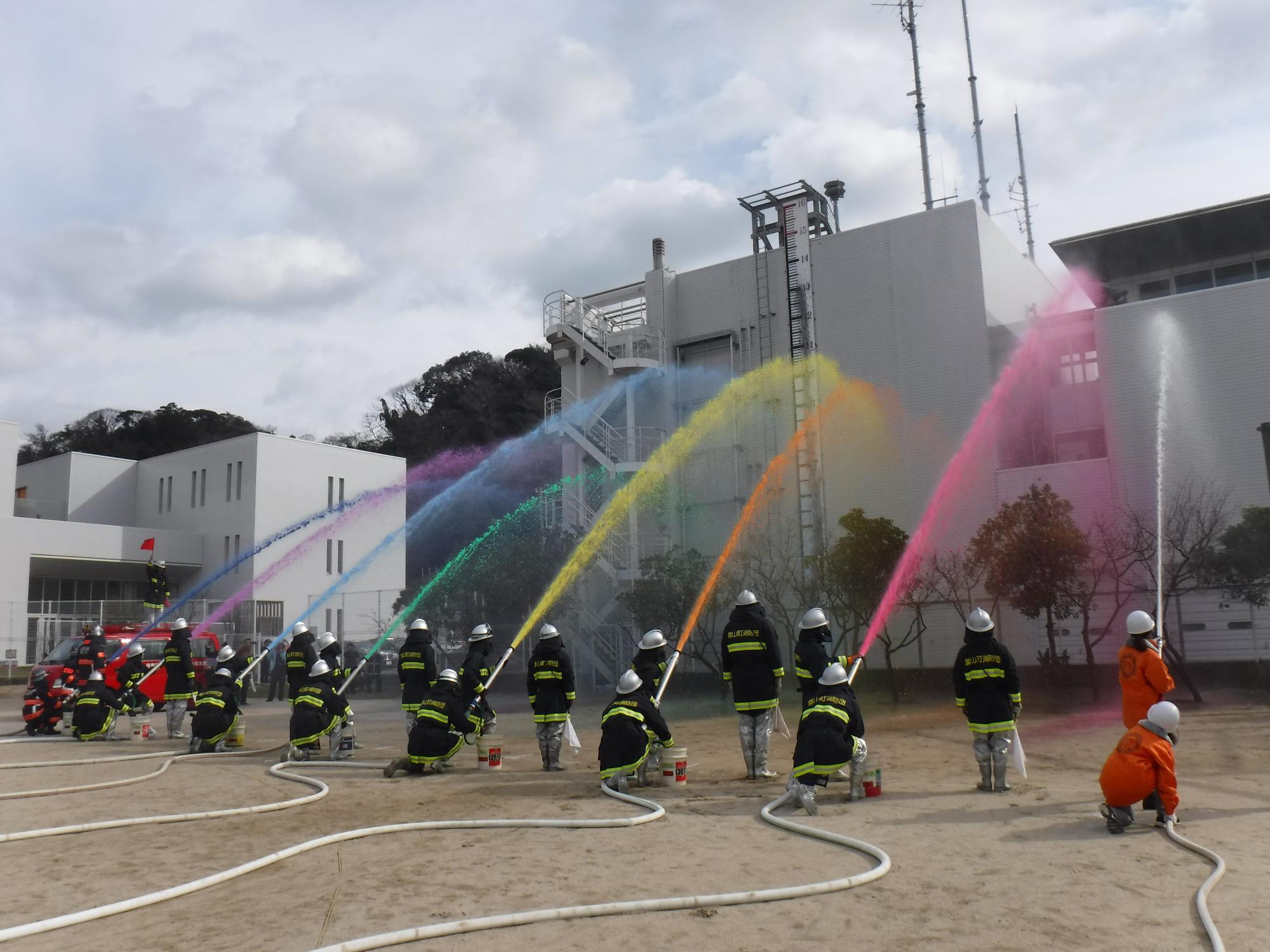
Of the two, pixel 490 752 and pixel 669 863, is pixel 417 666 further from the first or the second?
pixel 669 863

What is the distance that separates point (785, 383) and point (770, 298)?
297 cm

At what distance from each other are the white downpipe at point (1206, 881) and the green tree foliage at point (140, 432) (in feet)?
243

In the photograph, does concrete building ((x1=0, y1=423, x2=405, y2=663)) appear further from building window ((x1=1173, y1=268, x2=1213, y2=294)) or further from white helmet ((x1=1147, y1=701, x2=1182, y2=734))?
white helmet ((x1=1147, y1=701, x2=1182, y2=734))

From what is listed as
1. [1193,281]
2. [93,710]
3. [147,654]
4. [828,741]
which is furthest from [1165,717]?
[1193,281]

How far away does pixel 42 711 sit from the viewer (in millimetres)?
19000

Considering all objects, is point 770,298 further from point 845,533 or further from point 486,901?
point 486,901

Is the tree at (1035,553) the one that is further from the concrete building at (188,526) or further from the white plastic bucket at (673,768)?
the concrete building at (188,526)

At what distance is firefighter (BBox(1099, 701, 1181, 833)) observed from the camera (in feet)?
26.6

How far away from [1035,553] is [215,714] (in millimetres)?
16882

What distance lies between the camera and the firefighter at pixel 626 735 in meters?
10.9

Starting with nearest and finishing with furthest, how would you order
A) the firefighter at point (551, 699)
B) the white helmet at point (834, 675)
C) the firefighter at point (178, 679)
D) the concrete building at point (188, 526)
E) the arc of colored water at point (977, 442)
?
the white helmet at point (834, 675), the firefighter at point (551, 699), the firefighter at point (178, 679), the arc of colored water at point (977, 442), the concrete building at point (188, 526)

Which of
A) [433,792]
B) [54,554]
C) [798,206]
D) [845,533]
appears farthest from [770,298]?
[54,554]

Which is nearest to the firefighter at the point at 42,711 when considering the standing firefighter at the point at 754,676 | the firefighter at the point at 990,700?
the standing firefighter at the point at 754,676

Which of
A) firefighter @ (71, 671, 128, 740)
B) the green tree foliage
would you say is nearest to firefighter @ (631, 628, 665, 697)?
firefighter @ (71, 671, 128, 740)
